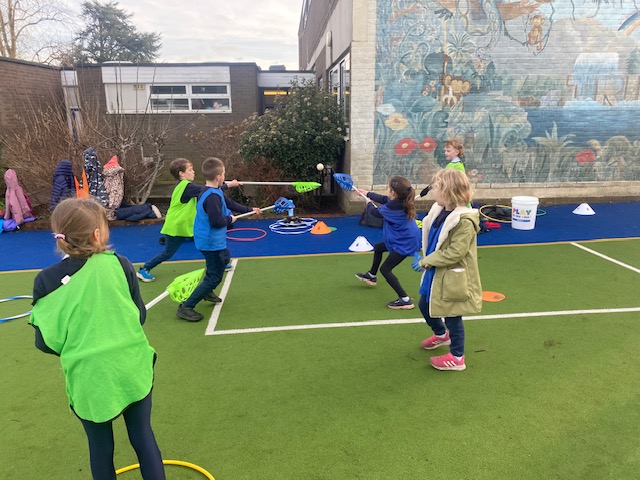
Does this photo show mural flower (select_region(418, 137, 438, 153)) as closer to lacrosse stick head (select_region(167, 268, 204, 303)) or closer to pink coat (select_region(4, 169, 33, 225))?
lacrosse stick head (select_region(167, 268, 204, 303))

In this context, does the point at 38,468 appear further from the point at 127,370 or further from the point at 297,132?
the point at 297,132

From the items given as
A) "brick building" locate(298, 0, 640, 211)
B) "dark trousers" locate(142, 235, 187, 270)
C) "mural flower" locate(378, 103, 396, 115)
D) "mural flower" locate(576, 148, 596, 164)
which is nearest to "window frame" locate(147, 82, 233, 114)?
"brick building" locate(298, 0, 640, 211)

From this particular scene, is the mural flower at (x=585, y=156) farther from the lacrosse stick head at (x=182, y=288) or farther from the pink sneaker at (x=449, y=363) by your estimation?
the lacrosse stick head at (x=182, y=288)

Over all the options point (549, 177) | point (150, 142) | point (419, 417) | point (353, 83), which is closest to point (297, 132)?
point (353, 83)

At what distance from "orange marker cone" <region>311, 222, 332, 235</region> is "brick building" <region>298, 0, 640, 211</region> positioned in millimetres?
1891

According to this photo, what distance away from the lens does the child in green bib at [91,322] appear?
7.43ft

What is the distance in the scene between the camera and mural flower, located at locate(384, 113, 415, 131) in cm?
1084

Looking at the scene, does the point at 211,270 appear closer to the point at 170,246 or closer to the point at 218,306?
the point at 218,306

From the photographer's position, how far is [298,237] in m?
9.37

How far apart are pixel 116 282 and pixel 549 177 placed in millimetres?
11545

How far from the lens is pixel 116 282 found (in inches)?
93.6

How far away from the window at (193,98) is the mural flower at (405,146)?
10155 millimetres

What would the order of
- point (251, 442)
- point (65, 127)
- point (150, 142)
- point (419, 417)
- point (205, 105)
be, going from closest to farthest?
1. point (251, 442)
2. point (419, 417)
3. point (65, 127)
4. point (150, 142)
5. point (205, 105)

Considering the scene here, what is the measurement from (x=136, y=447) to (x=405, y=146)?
377 inches
